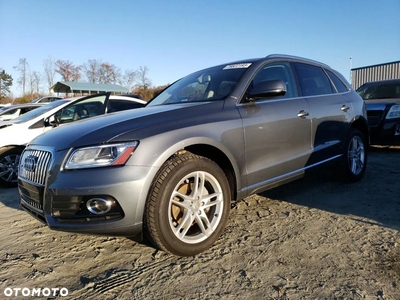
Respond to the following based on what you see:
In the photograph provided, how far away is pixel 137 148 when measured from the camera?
7.20 feet

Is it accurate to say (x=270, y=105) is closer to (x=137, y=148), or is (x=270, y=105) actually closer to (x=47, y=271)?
(x=137, y=148)

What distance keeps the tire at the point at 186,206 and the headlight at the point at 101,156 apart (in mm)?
278

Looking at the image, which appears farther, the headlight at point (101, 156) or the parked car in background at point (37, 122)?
the parked car in background at point (37, 122)

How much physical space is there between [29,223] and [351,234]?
3.14m

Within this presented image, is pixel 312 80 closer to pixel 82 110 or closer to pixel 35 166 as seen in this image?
pixel 35 166

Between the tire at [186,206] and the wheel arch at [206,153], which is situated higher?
the wheel arch at [206,153]

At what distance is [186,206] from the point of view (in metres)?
2.43

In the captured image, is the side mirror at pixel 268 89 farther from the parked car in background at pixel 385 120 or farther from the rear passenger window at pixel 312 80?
the parked car in background at pixel 385 120

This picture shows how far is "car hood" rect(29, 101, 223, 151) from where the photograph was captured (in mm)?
2258

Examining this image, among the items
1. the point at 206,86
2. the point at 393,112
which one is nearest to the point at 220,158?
the point at 206,86

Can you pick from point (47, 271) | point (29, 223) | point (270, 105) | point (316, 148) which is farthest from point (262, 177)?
point (29, 223)

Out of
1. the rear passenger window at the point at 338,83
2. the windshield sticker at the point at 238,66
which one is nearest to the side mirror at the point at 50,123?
the windshield sticker at the point at 238,66

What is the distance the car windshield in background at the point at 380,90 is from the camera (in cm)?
673

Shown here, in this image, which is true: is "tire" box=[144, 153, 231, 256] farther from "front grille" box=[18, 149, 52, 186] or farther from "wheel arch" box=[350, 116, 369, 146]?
"wheel arch" box=[350, 116, 369, 146]
